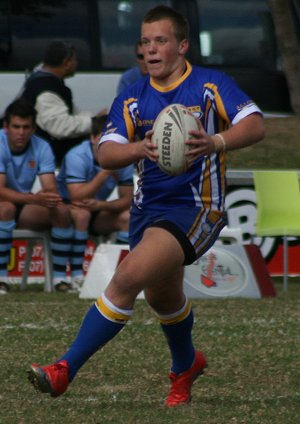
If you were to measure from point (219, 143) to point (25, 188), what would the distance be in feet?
19.5

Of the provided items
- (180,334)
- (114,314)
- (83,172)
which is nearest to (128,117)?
(114,314)

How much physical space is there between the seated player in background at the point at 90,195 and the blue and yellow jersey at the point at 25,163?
0.37 metres

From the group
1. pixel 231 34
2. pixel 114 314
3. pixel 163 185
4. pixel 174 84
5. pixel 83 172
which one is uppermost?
pixel 174 84

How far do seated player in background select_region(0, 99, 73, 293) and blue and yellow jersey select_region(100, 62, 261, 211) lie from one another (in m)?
5.21

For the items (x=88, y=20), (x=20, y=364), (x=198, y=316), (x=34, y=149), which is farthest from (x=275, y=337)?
(x=88, y=20)

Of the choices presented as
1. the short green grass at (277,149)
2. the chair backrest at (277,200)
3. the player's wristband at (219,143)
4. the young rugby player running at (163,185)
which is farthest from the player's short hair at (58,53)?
the player's wristband at (219,143)

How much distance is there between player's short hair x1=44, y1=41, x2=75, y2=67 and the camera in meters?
12.4

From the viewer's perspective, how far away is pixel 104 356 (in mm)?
7480

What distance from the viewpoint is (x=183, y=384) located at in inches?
240

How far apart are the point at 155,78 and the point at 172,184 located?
48cm

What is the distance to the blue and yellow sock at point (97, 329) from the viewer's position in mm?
5652

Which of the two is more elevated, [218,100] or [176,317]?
[218,100]

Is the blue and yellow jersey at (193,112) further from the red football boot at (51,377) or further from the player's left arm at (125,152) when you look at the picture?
the red football boot at (51,377)

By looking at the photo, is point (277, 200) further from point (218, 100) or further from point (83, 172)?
point (218, 100)
